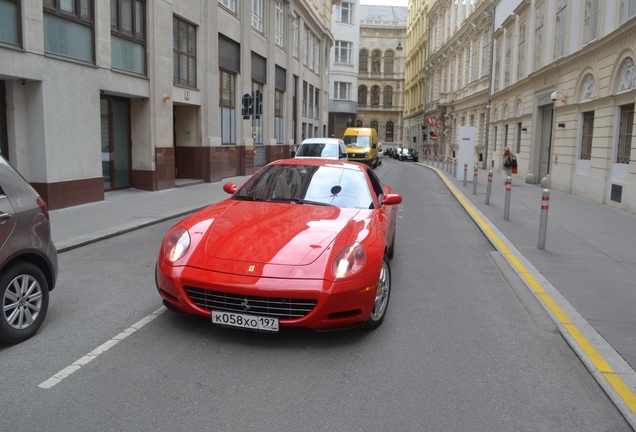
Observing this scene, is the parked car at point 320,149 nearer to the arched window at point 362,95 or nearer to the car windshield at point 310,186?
the car windshield at point 310,186

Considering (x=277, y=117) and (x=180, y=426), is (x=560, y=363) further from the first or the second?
(x=277, y=117)

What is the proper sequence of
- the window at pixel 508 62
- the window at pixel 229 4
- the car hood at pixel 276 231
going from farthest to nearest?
the window at pixel 508 62, the window at pixel 229 4, the car hood at pixel 276 231

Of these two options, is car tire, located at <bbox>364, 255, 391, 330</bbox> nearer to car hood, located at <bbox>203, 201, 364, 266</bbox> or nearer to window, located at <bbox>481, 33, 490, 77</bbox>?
car hood, located at <bbox>203, 201, 364, 266</bbox>

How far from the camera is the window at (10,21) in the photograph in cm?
1055

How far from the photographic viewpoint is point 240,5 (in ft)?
76.3

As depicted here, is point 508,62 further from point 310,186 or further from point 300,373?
point 300,373

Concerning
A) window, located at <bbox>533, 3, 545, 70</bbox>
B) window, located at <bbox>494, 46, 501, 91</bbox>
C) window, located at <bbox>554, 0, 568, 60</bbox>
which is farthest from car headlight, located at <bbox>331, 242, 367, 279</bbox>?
window, located at <bbox>494, 46, 501, 91</bbox>

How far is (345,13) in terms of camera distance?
5747 cm

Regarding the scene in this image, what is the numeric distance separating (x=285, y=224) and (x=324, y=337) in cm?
111

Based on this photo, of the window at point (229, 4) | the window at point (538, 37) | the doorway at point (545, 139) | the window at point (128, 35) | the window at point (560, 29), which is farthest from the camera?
the window at point (538, 37)

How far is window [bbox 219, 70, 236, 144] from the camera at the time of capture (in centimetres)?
2195

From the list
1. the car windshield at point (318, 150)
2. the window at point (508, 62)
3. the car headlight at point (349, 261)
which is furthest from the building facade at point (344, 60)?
the car headlight at point (349, 261)

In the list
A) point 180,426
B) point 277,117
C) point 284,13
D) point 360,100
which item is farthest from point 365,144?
point 360,100

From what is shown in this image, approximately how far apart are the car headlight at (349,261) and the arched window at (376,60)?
86.2 metres
